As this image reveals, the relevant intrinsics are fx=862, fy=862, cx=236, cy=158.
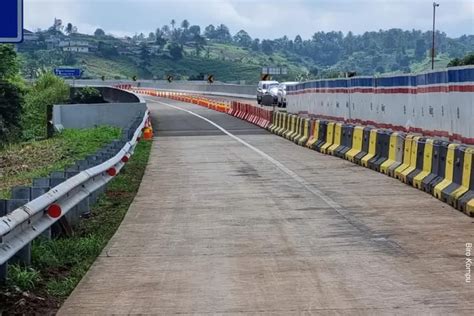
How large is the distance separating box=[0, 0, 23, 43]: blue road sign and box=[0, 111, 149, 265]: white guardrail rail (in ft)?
4.90

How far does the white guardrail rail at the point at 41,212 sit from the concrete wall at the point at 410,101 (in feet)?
21.0

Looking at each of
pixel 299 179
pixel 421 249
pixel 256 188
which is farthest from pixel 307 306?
pixel 299 179

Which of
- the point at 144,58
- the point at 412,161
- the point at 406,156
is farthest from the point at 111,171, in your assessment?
the point at 144,58

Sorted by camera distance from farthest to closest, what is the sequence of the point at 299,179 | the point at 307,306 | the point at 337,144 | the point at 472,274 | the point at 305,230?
the point at 337,144
the point at 299,179
the point at 305,230
the point at 472,274
the point at 307,306

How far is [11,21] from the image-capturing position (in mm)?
7398

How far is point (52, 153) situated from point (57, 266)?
19695mm

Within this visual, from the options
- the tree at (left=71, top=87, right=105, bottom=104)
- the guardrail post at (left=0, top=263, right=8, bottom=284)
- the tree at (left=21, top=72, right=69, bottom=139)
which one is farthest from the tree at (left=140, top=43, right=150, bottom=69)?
the guardrail post at (left=0, top=263, right=8, bottom=284)

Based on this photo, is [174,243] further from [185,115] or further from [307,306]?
[185,115]

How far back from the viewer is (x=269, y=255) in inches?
354

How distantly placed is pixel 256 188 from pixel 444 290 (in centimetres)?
767

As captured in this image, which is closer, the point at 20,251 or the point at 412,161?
the point at 20,251

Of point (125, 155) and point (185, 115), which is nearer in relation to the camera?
point (125, 155)

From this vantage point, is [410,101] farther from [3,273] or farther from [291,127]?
[3,273]

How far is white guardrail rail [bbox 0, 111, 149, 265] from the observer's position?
23.1ft
